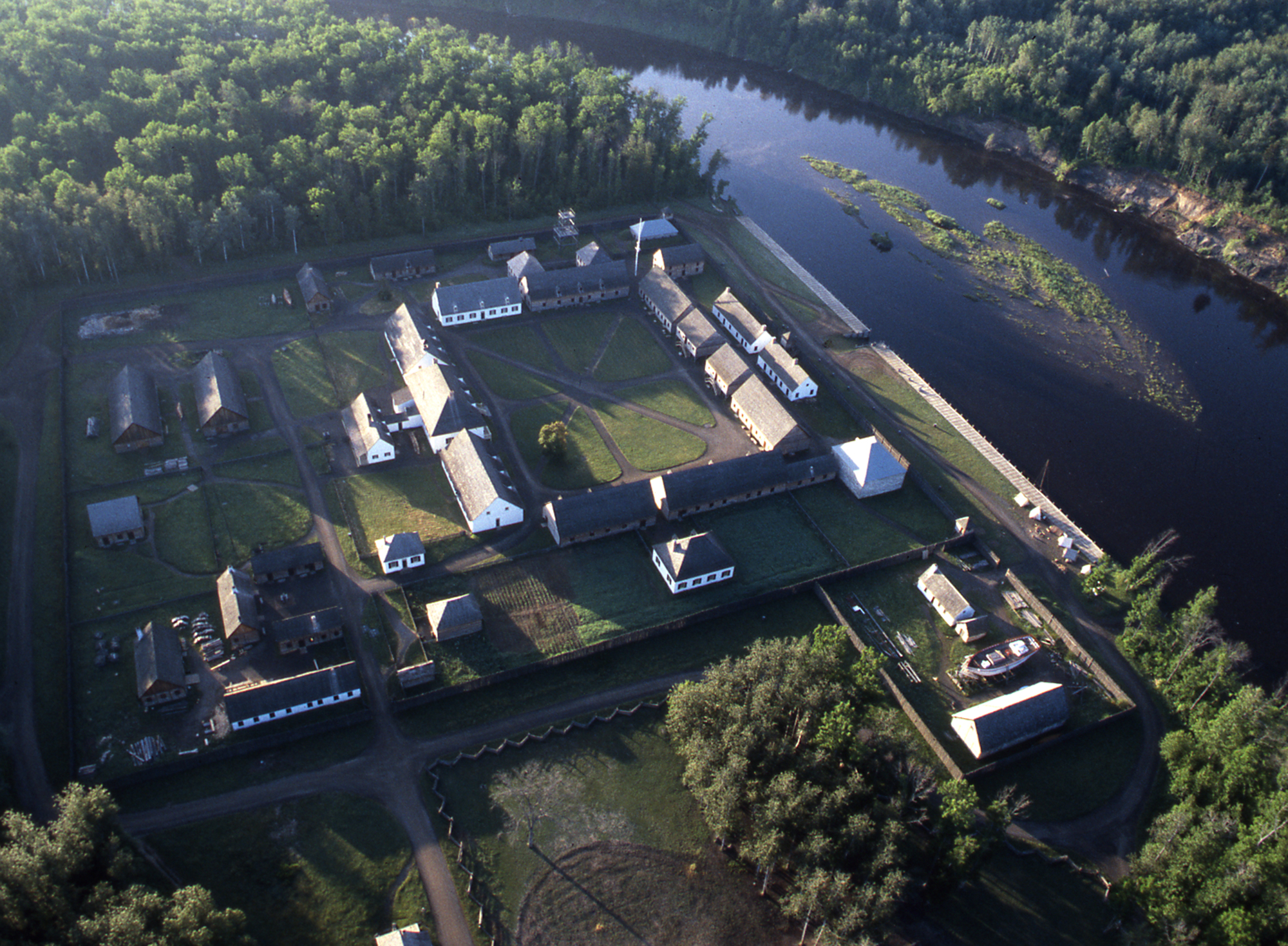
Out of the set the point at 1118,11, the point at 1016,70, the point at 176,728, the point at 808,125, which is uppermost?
the point at 1118,11

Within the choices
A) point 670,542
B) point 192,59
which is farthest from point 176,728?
point 192,59

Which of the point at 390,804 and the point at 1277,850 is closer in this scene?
the point at 1277,850

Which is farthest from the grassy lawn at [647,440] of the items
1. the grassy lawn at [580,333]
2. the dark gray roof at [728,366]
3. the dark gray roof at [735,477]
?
the dark gray roof at [728,366]

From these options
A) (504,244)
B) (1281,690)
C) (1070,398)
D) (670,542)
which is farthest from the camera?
(504,244)

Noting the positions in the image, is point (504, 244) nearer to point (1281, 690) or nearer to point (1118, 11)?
point (1281, 690)

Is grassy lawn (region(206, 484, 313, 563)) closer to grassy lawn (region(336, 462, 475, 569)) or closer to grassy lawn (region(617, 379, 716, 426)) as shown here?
grassy lawn (region(336, 462, 475, 569))

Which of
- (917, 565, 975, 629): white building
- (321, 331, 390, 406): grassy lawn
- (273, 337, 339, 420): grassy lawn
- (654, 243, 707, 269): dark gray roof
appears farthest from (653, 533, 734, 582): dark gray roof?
(654, 243, 707, 269): dark gray roof

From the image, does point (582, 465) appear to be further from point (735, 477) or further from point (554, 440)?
point (735, 477)
